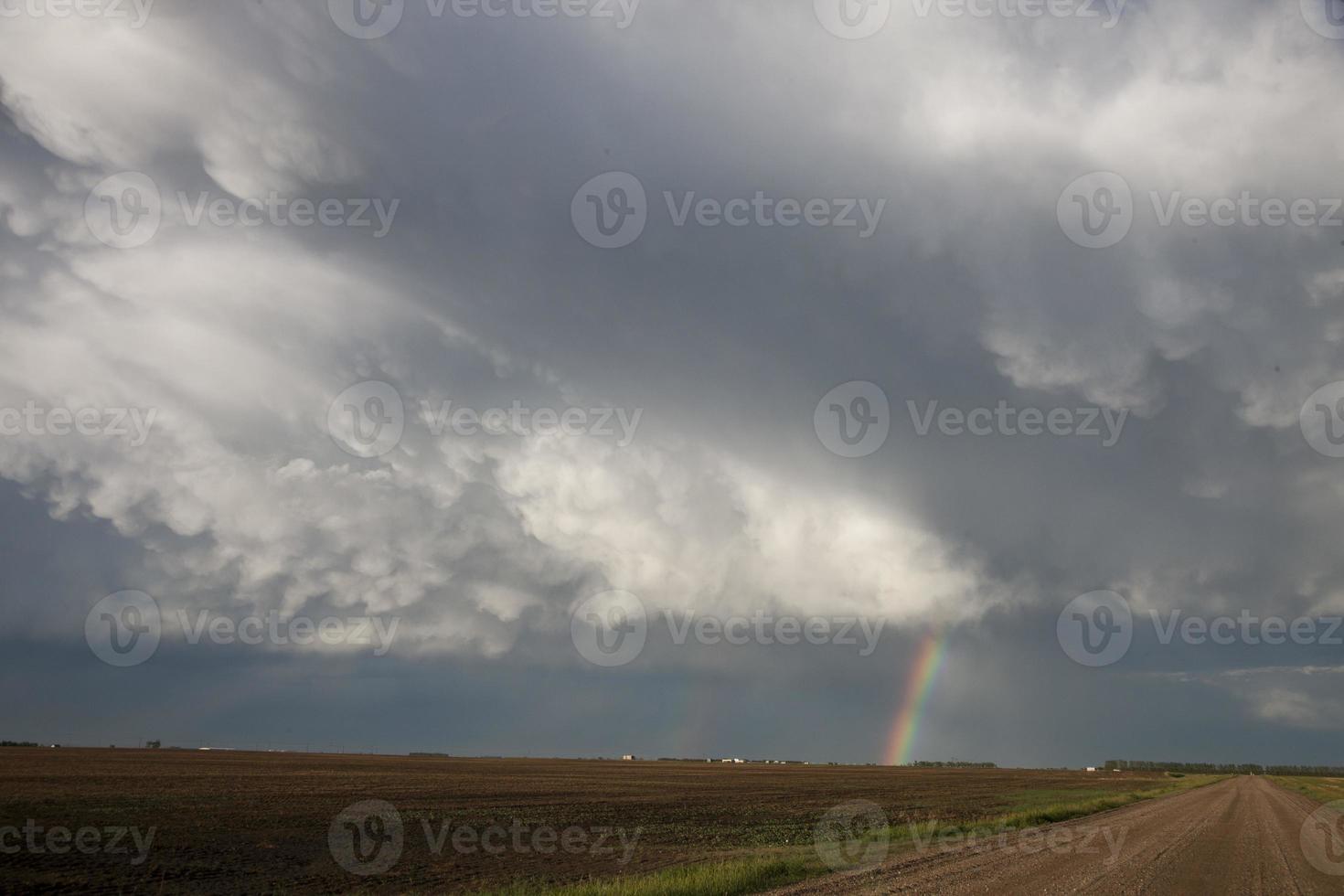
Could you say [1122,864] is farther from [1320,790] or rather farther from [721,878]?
[1320,790]

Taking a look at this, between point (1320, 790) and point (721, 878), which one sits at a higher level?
point (721, 878)

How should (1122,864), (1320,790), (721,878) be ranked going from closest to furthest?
(721,878) → (1122,864) → (1320,790)

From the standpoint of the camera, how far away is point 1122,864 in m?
25.4

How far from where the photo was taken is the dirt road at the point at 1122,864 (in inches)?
833

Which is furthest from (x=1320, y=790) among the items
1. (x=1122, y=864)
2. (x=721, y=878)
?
(x=721, y=878)

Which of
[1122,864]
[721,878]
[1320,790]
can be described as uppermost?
[1122,864]

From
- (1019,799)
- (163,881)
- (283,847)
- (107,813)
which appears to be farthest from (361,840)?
(1019,799)

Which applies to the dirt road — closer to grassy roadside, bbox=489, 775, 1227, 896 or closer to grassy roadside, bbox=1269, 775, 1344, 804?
grassy roadside, bbox=489, 775, 1227, 896

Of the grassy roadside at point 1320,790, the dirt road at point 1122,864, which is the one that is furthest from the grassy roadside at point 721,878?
the grassy roadside at point 1320,790

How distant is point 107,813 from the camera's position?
41.9 meters

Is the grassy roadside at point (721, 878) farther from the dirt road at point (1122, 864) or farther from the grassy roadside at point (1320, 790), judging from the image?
the grassy roadside at point (1320, 790)

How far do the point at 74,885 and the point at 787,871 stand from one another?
21639 millimetres

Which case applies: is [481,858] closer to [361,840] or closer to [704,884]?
[361,840]

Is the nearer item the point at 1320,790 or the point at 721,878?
the point at 721,878
